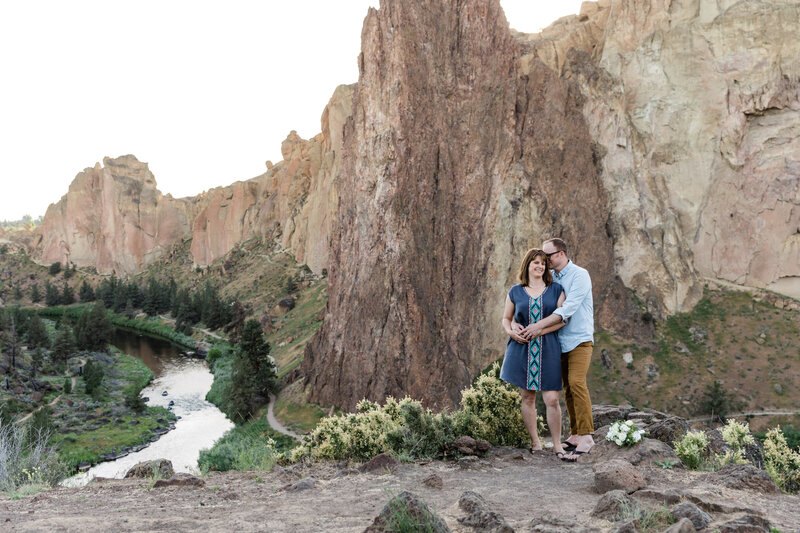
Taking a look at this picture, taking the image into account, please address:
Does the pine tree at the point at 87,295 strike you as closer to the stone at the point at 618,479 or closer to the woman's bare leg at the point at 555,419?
the woman's bare leg at the point at 555,419

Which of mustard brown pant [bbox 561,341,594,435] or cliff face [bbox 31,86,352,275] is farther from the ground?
cliff face [bbox 31,86,352,275]

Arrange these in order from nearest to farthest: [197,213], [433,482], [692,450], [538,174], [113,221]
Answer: [433,482], [692,450], [538,174], [197,213], [113,221]

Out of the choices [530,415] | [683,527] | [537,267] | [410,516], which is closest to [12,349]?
[530,415]

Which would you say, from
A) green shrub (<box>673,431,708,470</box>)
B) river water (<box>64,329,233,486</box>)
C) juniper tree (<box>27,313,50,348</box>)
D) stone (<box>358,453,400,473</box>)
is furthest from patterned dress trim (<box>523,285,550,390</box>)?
juniper tree (<box>27,313,50,348</box>)

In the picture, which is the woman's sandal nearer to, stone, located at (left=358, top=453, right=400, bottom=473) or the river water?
stone, located at (left=358, top=453, right=400, bottom=473)

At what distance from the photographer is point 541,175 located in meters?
41.2

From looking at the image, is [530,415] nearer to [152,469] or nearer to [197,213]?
[152,469]

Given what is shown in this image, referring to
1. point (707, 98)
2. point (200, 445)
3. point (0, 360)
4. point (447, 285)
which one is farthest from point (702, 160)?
point (0, 360)

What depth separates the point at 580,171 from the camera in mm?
42062

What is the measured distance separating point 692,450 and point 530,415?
2.08m

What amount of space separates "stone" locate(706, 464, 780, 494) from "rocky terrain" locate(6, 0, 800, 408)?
96.5ft

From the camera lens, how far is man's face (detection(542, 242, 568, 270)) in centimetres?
740

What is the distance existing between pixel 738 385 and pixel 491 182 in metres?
21.3

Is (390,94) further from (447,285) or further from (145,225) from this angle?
(145,225)
